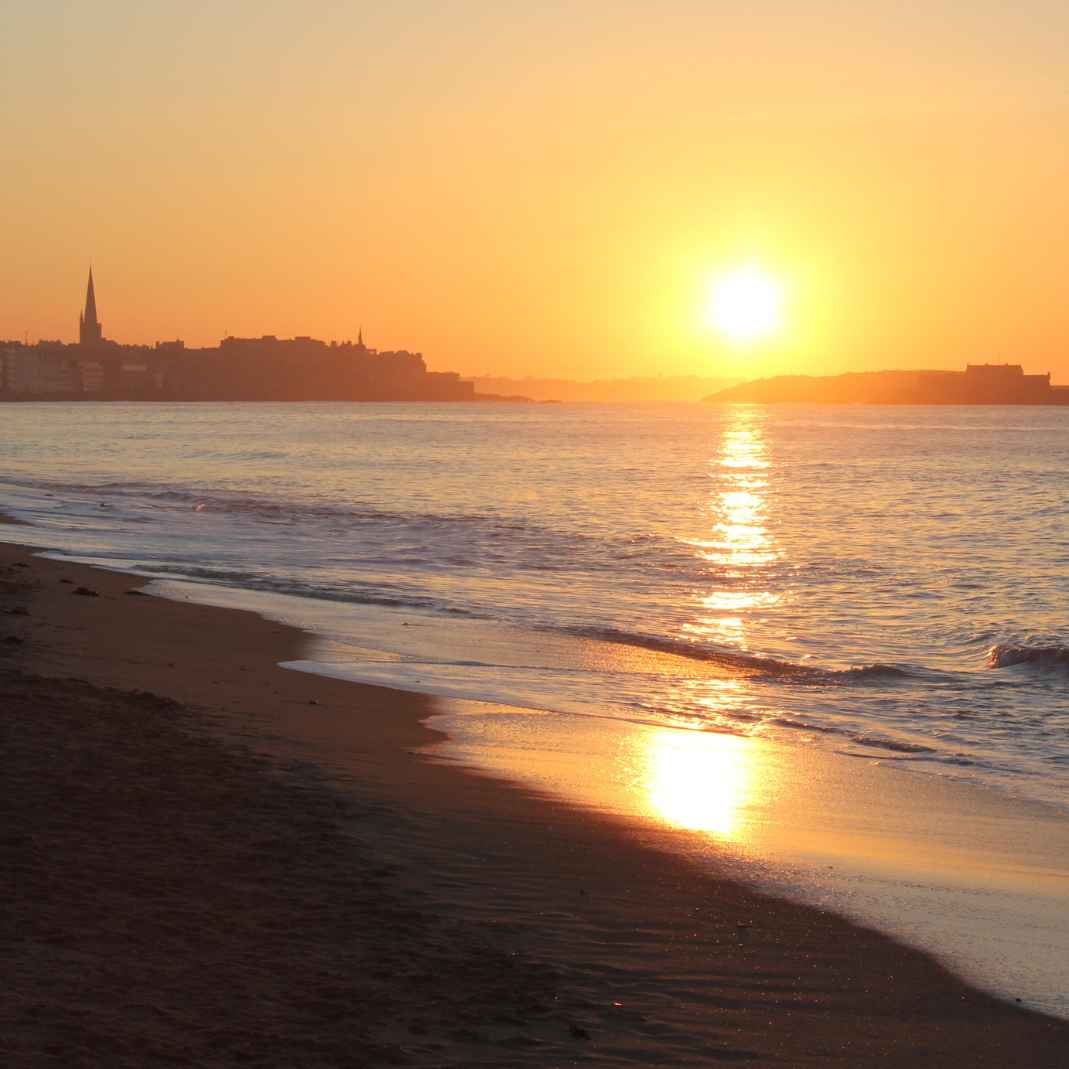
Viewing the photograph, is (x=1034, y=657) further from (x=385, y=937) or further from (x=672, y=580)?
(x=385, y=937)

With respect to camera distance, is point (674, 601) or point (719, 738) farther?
point (674, 601)

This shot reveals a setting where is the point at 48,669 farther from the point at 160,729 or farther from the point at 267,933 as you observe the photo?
the point at 267,933

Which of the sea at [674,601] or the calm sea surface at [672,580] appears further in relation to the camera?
the calm sea surface at [672,580]

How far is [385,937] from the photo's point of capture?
13.9ft

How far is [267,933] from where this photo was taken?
417 cm

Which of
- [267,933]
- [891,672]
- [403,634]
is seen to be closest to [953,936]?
[267,933]

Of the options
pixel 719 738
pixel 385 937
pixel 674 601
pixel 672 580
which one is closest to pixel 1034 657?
pixel 719 738

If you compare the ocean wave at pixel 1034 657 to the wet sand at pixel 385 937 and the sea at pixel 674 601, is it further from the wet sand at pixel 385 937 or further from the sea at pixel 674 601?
the wet sand at pixel 385 937

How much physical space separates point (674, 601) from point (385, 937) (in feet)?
41.1

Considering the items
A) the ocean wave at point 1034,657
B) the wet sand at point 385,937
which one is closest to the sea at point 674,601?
the ocean wave at point 1034,657

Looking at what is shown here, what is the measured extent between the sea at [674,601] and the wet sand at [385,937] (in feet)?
1.86

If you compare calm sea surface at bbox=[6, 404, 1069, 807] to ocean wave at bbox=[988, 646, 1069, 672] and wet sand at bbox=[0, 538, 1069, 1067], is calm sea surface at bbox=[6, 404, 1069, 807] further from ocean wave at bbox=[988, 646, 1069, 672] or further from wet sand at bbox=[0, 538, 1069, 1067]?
wet sand at bbox=[0, 538, 1069, 1067]

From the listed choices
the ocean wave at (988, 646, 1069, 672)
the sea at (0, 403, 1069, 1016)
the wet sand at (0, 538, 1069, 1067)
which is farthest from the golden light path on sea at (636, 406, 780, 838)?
the ocean wave at (988, 646, 1069, 672)

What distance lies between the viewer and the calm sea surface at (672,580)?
9.68 m
